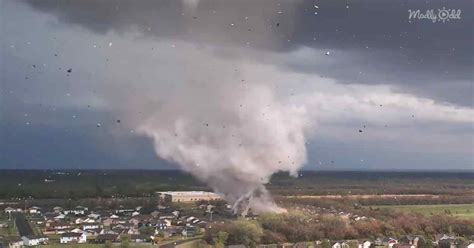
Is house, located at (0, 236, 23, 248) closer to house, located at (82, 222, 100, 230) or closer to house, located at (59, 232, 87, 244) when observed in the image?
house, located at (59, 232, 87, 244)

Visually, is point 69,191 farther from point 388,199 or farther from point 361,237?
point 388,199

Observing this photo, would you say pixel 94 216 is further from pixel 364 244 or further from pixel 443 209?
pixel 443 209

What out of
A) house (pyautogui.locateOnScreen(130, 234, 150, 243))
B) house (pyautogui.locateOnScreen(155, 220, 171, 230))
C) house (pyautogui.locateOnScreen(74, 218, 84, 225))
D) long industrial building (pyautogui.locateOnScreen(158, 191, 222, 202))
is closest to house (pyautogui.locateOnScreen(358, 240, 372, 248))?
long industrial building (pyautogui.locateOnScreen(158, 191, 222, 202))

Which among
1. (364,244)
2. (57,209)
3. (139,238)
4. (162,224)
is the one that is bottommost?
(364,244)

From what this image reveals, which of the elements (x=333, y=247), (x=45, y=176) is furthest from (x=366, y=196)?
(x=45, y=176)

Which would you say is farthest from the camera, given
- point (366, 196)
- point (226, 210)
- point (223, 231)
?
point (366, 196)

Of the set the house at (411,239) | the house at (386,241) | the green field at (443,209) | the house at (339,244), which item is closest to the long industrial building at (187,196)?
the house at (339,244)

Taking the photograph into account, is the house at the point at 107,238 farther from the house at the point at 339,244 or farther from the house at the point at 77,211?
the house at the point at 339,244

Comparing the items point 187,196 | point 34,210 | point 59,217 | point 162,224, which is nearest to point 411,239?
point 187,196
